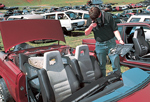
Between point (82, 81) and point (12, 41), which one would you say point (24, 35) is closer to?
point (12, 41)

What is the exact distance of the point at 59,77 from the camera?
9.28ft

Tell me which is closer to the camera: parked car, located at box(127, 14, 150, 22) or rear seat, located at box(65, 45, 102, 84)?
rear seat, located at box(65, 45, 102, 84)

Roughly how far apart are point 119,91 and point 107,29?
226 centimetres

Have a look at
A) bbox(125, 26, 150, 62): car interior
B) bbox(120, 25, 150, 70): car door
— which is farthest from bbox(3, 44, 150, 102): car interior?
bbox(125, 26, 150, 62): car interior

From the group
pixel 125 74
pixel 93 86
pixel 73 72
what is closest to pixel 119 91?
pixel 125 74

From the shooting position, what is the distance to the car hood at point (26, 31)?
351 cm

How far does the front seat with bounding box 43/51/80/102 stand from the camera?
2721 mm

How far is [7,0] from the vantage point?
72375mm

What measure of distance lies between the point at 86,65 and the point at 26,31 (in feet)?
5.10

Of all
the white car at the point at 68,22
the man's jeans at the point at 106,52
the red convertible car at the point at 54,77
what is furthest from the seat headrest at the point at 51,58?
the white car at the point at 68,22

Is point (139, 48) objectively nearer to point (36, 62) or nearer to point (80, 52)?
point (80, 52)

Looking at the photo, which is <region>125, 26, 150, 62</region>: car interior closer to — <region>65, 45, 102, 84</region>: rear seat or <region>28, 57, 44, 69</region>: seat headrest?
<region>65, 45, 102, 84</region>: rear seat

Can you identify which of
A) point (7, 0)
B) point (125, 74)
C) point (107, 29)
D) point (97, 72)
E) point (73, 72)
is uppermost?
point (7, 0)

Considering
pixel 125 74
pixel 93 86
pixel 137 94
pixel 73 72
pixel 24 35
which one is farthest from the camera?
pixel 24 35
